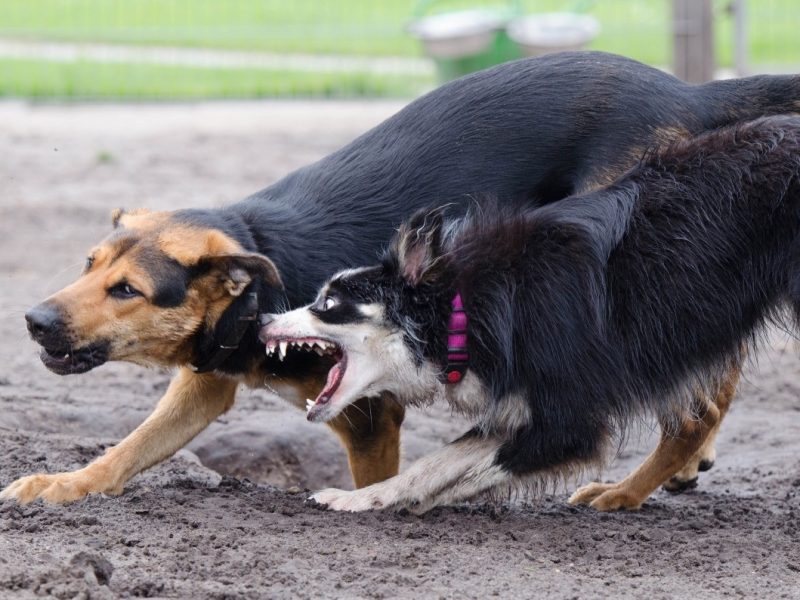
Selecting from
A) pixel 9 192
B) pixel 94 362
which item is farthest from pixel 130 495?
pixel 9 192

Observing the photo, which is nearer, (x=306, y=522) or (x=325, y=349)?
(x=306, y=522)

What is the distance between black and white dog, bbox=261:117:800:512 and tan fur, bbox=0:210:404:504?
396mm

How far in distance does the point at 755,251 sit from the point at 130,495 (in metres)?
2.55

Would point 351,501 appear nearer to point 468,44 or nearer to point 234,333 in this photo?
point 234,333

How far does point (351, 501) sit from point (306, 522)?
279mm

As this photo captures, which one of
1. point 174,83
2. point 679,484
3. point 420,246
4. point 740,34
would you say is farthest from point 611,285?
point 174,83

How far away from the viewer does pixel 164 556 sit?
3.95 m

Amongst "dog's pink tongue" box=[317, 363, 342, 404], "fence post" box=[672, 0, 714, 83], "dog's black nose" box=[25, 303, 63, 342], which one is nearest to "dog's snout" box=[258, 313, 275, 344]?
"dog's pink tongue" box=[317, 363, 342, 404]

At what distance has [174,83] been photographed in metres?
15.0

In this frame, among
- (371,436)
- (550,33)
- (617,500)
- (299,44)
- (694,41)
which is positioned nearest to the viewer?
(371,436)

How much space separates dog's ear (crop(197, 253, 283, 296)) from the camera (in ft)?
15.5

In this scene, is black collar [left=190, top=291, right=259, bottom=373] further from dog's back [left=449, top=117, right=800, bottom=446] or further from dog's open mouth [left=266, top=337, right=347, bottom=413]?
dog's back [left=449, top=117, right=800, bottom=446]

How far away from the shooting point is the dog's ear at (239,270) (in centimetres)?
473

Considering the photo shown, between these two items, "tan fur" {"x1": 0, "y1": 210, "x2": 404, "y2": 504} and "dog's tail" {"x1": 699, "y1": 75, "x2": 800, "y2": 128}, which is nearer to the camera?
"tan fur" {"x1": 0, "y1": 210, "x2": 404, "y2": 504}
